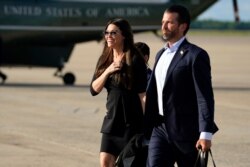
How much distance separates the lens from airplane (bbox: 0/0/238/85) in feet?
90.7

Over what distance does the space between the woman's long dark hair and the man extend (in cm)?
58

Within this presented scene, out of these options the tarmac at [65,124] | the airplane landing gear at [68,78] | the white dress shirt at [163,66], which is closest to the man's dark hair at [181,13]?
the white dress shirt at [163,66]

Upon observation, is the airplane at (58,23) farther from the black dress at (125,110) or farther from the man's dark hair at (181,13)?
the man's dark hair at (181,13)

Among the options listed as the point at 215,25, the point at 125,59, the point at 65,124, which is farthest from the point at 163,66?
the point at 215,25

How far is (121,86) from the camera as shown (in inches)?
338

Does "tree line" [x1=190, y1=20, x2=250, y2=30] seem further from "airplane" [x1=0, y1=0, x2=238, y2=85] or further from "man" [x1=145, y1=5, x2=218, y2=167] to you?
"man" [x1=145, y1=5, x2=218, y2=167]

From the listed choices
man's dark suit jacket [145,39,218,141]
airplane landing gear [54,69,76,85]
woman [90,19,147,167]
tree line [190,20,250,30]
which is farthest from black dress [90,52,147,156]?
tree line [190,20,250,30]

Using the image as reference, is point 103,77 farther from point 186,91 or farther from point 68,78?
point 68,78

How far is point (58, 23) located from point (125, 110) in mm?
19788

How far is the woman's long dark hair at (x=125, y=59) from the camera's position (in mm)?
8492

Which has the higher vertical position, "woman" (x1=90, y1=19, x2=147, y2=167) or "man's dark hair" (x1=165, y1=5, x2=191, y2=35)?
"man's dark hair" (x1=165, y1=5, x2=191, y2=35)

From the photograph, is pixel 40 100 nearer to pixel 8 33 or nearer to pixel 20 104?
pixel 20 104

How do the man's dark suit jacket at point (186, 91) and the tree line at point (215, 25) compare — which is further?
the tree line at point (215, 25)

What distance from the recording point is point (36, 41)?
28031mm
